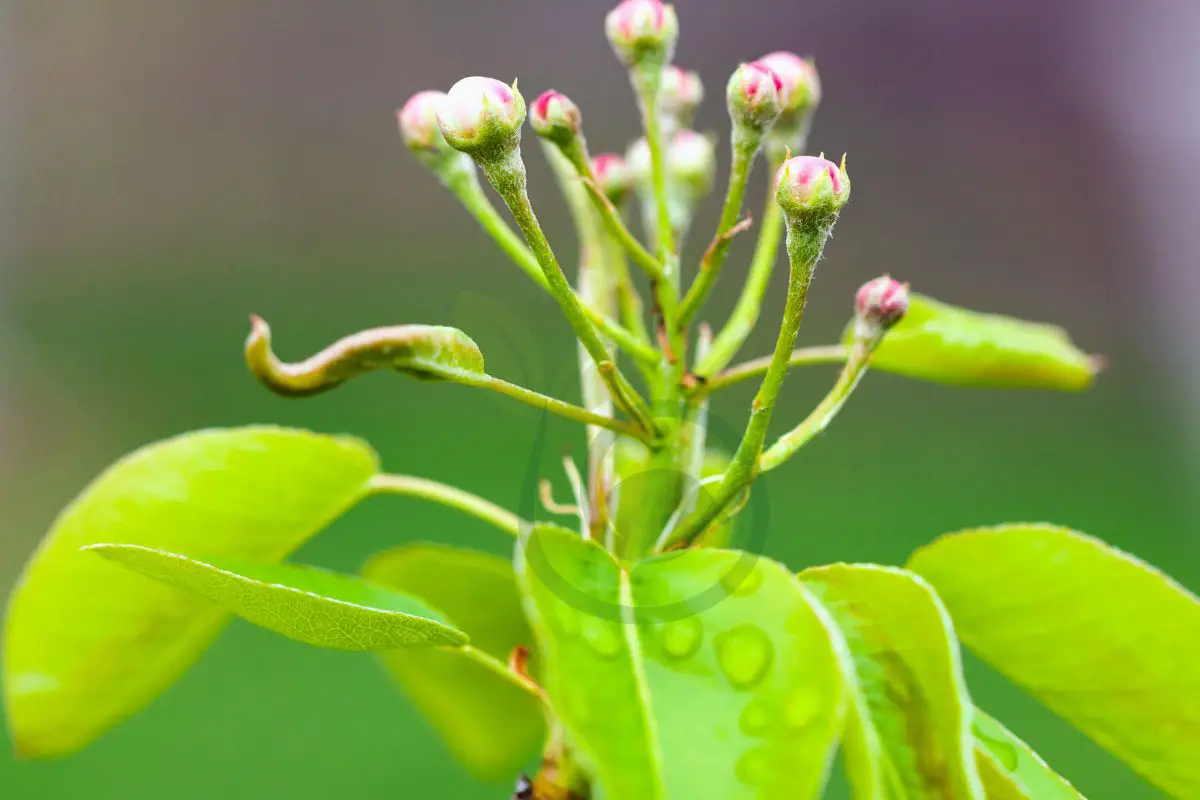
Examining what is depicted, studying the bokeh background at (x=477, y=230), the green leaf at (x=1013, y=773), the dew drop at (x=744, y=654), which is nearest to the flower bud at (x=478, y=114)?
the dew drop at (x=744, y=654)

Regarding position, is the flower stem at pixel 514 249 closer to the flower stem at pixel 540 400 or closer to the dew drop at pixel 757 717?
the flower stem at pixel 540 400

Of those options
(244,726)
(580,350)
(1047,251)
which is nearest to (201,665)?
(244,726)

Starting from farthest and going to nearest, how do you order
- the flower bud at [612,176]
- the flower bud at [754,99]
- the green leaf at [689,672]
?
the flower bud at [612,176] → the flower bud at [754,99] → the green leaf at [689,672]

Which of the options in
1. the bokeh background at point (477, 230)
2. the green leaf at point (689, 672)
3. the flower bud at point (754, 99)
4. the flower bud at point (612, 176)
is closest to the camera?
the green leaf at point (689, 672)

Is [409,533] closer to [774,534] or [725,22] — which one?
[774,534]

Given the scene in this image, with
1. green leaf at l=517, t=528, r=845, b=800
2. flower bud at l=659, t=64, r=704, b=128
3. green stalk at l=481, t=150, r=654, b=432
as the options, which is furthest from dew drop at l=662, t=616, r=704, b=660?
flower bud at l=659, t=64, r=704, b=128

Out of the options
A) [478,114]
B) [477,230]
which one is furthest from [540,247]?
[477,230]
